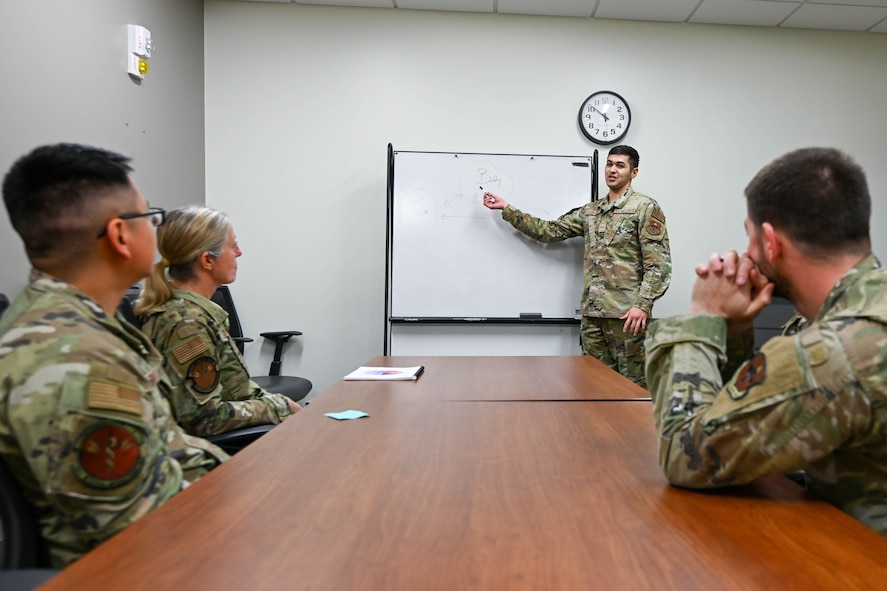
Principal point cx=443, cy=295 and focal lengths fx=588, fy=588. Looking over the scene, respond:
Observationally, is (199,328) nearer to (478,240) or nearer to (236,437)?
(236,437)

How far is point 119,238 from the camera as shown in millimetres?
1021

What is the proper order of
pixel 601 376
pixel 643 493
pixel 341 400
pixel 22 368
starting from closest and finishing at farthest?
pixel 22 368 → pixel 643 493 → pixel 341 400 → pixel 601 376

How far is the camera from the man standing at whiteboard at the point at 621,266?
308 centimetres

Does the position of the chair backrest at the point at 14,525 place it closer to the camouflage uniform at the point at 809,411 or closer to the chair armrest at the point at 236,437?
the chair armrest at the point at 236,437

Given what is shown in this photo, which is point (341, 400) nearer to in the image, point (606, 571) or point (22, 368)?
point (22, 368)

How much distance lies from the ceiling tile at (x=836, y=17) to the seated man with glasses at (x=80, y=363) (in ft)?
12.9

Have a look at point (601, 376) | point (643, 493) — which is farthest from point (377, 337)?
point (643, 493)

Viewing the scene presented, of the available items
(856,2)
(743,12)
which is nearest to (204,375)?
(743,12)

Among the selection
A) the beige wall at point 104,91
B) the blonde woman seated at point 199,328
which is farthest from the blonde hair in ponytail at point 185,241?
the beige wall at point 104,91

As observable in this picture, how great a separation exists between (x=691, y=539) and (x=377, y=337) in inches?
118

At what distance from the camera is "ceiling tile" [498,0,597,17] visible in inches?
136

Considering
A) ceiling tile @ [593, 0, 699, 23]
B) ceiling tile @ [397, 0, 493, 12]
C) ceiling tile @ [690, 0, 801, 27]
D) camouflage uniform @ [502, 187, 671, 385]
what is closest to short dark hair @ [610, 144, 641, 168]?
camouflage uniform @ [502, 187, 671, 385]

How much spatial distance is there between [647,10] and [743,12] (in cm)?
57

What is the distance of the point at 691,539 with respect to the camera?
2.45 feet
